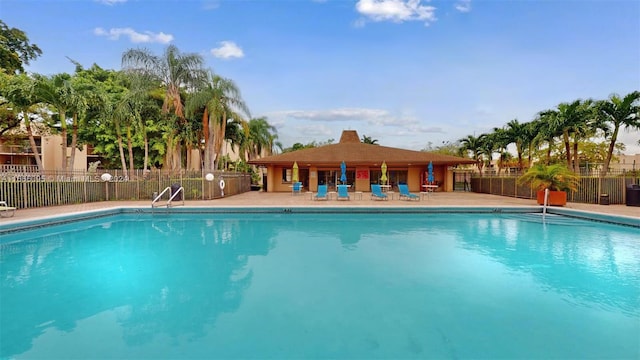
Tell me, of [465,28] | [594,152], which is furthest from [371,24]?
[594,152]

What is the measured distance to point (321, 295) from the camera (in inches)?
200

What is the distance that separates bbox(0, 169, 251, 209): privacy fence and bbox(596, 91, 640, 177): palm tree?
2023 cm

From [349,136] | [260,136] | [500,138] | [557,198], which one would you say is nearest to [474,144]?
[500,138]

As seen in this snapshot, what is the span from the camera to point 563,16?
53.9 feet

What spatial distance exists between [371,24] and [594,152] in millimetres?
30909

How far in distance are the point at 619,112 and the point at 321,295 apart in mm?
19056

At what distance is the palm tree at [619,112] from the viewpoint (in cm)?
1563

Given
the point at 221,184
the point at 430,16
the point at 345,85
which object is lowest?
the point at 221,184

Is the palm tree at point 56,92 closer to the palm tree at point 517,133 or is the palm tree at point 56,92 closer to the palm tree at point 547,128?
the palm tree at point 547,128

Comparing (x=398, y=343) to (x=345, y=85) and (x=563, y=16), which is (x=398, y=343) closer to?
(x=563, y=16)

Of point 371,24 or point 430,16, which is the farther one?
point 371,24

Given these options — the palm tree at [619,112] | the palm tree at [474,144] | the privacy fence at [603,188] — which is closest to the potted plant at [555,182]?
the privacy fence at [603,188]

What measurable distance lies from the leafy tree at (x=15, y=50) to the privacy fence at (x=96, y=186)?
12.0 m

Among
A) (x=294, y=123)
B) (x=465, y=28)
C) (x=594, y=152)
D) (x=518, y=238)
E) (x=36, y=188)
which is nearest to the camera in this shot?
(x=518, y=238)
